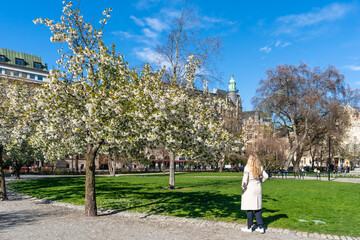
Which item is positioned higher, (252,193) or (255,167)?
(255,167)

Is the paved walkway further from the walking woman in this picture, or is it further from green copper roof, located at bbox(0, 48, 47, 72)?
green copper roof, located at bbox(0, 48, 47, 72)

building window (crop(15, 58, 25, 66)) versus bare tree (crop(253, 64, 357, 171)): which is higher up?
building window (crop(15, 58, 25, 66))

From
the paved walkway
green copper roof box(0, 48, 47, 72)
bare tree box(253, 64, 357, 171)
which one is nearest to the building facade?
green copper roof box(0, 48, 47, 72)

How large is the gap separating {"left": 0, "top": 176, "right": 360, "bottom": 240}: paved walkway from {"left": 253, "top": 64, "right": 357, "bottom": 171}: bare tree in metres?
35.8

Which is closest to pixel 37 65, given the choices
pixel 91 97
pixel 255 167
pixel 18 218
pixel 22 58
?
pixel 22 58

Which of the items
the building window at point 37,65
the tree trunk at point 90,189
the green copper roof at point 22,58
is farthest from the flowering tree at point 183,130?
the building window at point 37,65

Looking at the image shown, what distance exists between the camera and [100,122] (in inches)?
306

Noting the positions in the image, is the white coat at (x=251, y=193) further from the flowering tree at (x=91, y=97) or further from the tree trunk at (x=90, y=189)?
the tree trunk at (x=90, y=189)

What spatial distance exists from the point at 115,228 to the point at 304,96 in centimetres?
3935

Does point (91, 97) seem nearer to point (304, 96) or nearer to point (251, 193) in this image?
point (251, 193)

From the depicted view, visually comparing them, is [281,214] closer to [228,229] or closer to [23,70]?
[228,229]

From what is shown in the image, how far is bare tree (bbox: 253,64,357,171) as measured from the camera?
1607 inches

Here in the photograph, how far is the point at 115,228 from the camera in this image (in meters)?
8.48

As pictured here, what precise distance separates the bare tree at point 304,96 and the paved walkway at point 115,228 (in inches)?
1410
